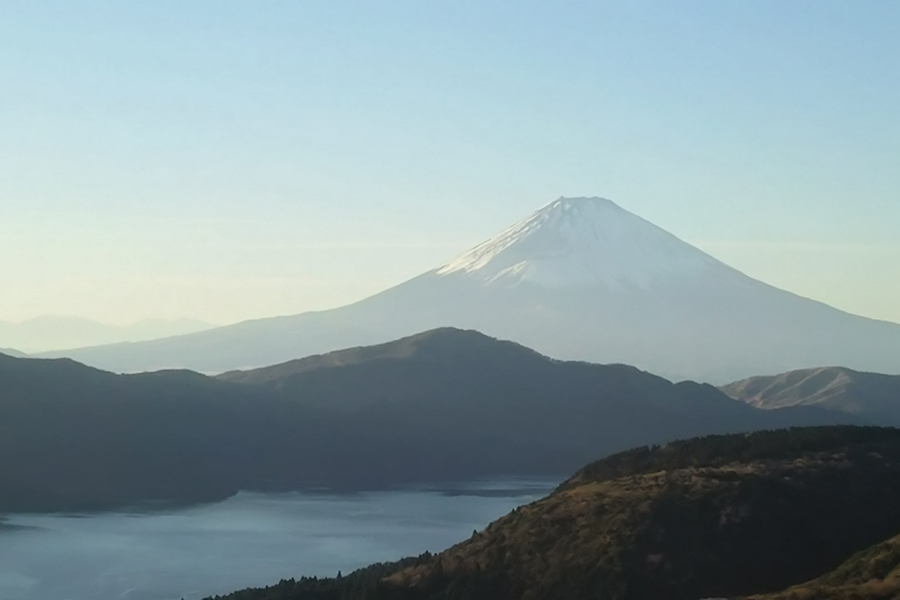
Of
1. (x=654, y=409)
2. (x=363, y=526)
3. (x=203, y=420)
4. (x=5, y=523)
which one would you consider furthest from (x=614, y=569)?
(x=654, y=409)

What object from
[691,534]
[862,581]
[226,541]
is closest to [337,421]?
[226,541]

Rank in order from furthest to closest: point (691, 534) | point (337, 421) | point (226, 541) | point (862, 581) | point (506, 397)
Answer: point (506, 397)
point (337, 421)
point (226, 541)
point (691, 534)
point (862, 581)

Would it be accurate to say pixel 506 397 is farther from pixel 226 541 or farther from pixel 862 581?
pixel 862 581

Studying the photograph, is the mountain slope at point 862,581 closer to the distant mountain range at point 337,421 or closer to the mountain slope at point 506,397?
the distant mountain range at point 337,421

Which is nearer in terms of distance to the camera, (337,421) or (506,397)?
(337,421)

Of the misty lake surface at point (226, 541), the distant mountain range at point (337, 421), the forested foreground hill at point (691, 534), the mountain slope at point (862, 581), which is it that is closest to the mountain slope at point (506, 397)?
the distant mountain range at point (337, 421)
